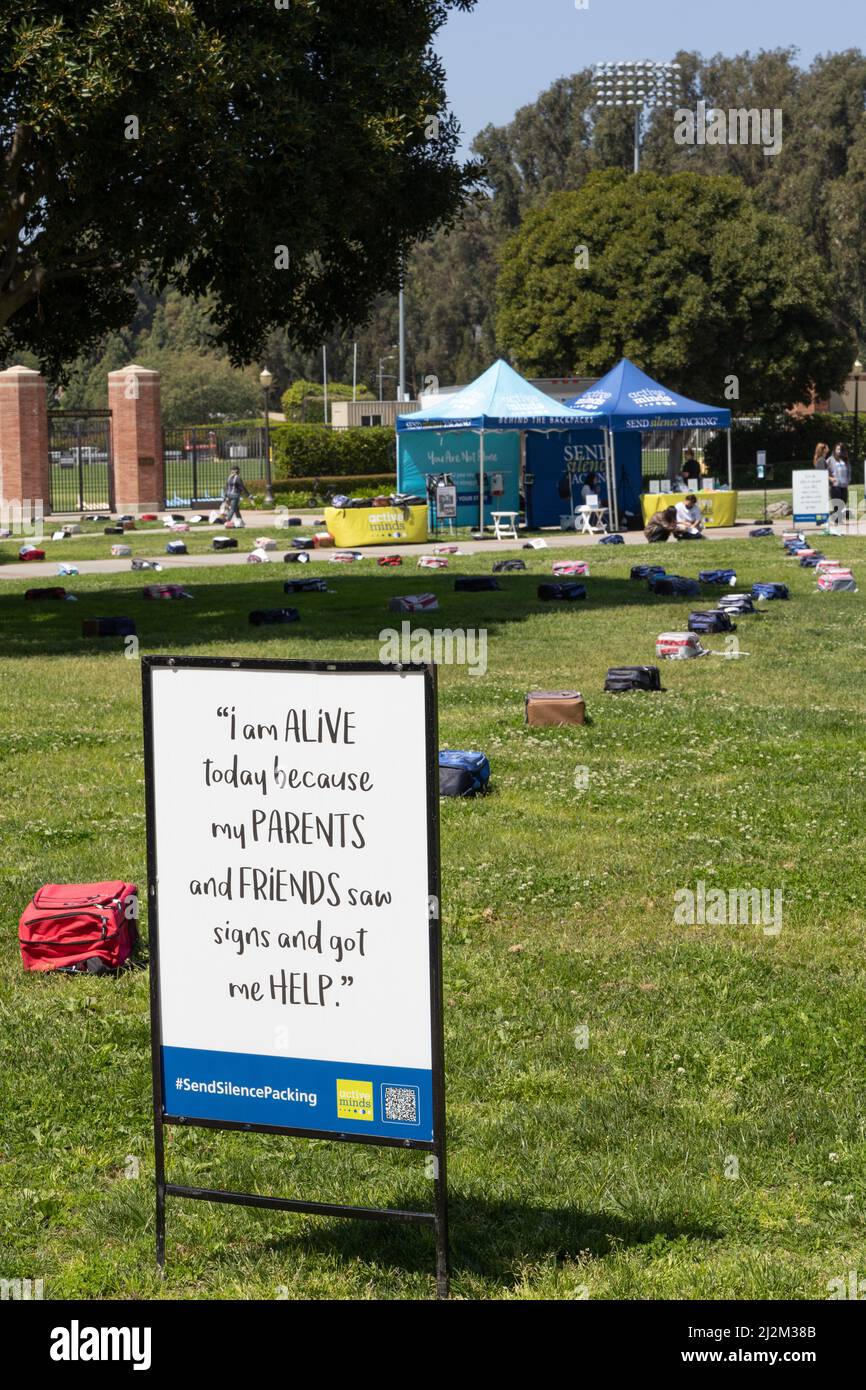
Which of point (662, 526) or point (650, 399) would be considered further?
point (650, 399)

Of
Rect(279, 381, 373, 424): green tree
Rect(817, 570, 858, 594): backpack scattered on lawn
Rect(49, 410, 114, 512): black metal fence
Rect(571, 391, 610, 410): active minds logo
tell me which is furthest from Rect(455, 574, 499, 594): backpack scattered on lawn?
Rect(279, 381, 373, 424): green tree

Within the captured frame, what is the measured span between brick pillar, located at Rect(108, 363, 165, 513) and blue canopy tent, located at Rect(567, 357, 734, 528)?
641 inches

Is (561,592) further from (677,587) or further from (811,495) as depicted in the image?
(811,495)

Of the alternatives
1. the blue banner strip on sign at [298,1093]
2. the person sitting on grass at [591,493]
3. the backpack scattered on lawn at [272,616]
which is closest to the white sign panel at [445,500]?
the person sitting on grass at [591,493]

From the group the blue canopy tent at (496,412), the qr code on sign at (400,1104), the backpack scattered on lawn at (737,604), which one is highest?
the blue canopy tent at (496,412)

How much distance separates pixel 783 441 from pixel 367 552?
35.6m

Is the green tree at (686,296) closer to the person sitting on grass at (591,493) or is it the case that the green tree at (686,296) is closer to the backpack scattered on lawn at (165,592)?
Result: the person sitting on grass at (591,493)

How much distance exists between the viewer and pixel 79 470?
169 ft

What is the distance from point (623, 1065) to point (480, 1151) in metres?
0.88

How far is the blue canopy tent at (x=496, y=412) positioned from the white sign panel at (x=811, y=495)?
4818 millimetres

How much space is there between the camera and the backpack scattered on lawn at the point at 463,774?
35.7 ft

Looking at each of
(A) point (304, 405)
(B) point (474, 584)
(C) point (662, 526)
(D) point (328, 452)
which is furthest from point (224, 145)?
(A) point (304, 405)

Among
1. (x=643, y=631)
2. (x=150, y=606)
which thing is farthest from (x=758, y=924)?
(x=150, y=606)

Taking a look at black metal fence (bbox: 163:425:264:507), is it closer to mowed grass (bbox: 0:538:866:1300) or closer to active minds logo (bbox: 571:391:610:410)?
active minds logo (bbox: 571:391:610:410)
